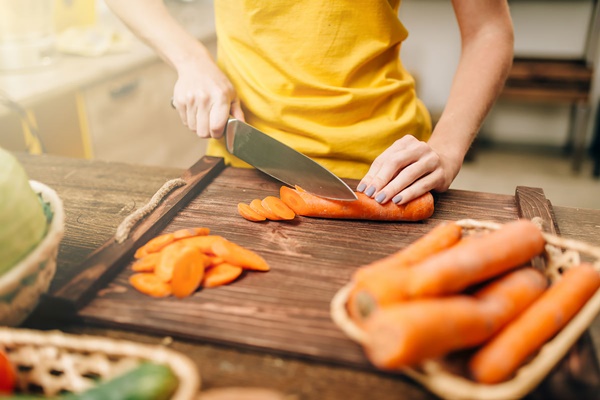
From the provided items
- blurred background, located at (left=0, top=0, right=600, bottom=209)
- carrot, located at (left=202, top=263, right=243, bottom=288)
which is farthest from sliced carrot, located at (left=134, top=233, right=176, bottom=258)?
blurred background, located at (left=0, top=0, right=600, bottom=209)

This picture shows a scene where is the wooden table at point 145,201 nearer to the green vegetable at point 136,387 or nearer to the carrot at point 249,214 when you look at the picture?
the green vegetable at point 136,387

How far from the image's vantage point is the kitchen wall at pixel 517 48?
4.02 metres

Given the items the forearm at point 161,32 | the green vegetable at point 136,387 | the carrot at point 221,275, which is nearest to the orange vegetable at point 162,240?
the carrot at point 221,275

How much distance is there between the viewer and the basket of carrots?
57cm

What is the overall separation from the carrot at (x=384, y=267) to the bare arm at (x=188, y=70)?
58cm

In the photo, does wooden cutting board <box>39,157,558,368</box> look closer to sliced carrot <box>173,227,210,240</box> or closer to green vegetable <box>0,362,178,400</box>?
sliced carrot <box>173,227,210,240</box>

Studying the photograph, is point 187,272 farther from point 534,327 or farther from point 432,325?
point 534,327

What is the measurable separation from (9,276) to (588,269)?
789 millimetres

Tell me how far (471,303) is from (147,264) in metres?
0.52

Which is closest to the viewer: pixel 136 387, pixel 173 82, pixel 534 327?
pixel 136 387

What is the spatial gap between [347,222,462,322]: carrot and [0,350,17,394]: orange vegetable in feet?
1.39

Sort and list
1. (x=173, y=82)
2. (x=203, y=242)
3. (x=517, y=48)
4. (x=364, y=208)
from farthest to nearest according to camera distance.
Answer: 1. (x=517, y=48)
2. (x=173, y=82)
3. (x=364, y=208)
4. (x=203, y=242)

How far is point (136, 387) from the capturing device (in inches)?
20.9

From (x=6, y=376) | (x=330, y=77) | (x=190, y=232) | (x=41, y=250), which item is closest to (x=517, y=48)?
(x=330, y=77)
